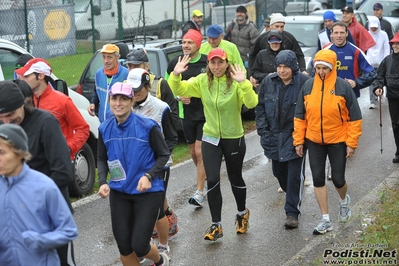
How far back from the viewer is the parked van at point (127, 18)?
18.0 m

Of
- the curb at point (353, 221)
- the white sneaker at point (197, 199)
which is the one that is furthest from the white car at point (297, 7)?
the white sneaker at point (197, 199)

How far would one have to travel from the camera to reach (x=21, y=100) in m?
5.16

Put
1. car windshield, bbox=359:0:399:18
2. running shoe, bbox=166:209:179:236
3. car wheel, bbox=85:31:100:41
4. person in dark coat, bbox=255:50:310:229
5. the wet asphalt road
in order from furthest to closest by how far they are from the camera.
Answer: car windshield, bbox=359:0:399:18 → car wheel, bbox=85:31:100:41 → person in dark coat, bbox=255:50:310:229 → running shoe, bbox=166:209:179:236 → the wet asphalt road

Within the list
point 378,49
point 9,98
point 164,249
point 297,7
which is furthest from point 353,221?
point 297,7

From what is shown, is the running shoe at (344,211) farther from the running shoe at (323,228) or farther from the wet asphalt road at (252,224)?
the running shoe at (323,228)

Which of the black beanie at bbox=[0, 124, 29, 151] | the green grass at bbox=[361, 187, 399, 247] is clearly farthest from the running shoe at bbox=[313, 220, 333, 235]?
the black beanie at bbox=[0, 124, 29, 151]

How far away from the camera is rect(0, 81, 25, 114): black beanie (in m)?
5.09

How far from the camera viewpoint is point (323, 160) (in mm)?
8031

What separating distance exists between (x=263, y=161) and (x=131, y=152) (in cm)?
577

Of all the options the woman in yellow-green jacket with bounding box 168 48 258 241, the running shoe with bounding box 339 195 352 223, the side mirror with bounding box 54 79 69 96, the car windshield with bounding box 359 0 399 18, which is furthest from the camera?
the car windshield with bounding box 359 0 399 18

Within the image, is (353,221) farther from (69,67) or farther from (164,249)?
(69,67)

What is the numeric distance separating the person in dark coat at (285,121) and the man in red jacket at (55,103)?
235cm

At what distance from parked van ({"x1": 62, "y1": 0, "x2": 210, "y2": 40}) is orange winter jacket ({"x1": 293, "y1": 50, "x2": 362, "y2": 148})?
10264mm

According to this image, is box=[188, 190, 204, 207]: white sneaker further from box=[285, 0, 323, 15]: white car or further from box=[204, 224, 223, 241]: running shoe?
box=[285, 0, 323, 15]: white car
